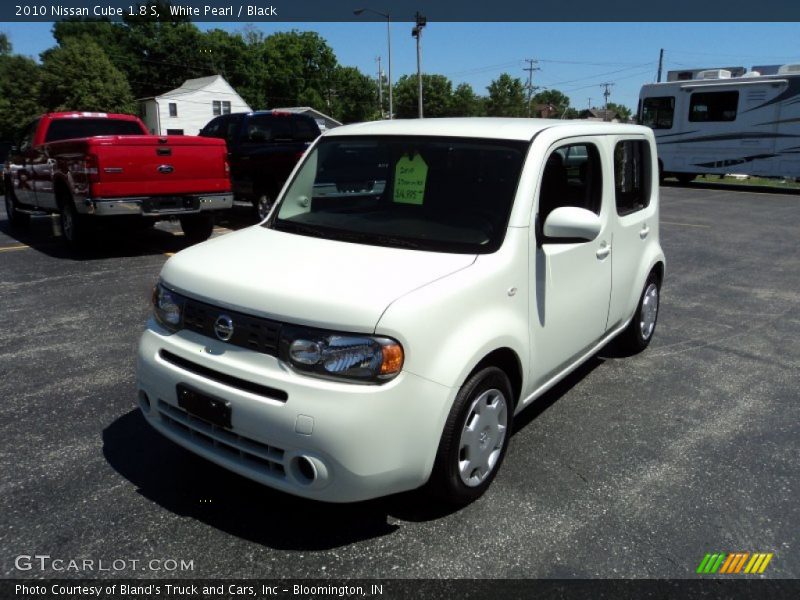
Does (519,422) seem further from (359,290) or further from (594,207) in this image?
(359,290)

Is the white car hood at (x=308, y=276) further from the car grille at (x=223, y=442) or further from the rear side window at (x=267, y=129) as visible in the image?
the rear side window at (x=267, y=129)

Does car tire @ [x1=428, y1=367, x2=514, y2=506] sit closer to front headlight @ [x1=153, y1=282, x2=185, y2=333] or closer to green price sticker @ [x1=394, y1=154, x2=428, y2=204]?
green price sticker @ [x1=394, y1=154, x2=428, y2=204]

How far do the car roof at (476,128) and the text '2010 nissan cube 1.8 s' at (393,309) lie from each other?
0.02 meters

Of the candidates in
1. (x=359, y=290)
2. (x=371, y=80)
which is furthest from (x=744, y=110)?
(x=371, y=80)

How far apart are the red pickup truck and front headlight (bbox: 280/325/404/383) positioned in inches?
260

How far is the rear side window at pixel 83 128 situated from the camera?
9977 millimetres

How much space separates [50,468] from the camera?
3.41 metres

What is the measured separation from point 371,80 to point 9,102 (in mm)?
54059

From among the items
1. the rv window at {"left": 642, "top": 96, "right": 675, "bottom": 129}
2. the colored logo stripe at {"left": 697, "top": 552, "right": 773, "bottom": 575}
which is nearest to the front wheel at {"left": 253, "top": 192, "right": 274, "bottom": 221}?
the colored logo stripe at {"left": 697, "top": 552, "right": 773, "bottom": 575}

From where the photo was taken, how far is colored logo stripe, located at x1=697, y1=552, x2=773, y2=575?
2.70 metres

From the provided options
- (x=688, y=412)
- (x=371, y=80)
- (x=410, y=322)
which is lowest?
(x=688, y=412)

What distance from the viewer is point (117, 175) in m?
8.18

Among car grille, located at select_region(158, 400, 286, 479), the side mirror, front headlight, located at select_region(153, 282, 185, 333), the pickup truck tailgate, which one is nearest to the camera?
car grille, located at select_region(158, 400, 286, 479)

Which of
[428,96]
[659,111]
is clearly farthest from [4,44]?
[659,111]
